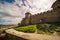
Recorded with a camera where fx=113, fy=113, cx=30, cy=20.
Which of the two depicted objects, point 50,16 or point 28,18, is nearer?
point 50,16

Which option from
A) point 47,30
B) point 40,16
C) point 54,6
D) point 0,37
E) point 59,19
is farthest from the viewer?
point 40,16

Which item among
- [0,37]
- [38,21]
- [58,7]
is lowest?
[0,37]

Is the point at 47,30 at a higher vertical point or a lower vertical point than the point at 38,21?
lower

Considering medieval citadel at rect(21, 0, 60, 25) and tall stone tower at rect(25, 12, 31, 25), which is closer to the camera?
medieval citadel at rect(21, 0, 60, 25)

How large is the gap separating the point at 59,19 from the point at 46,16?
4206 millimetres

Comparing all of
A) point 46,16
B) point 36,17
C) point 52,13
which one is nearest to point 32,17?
point 36,17

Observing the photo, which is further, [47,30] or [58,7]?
[58,7]

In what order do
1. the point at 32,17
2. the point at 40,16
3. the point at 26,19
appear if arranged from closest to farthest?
the point at 40,16 → the point at 32,17 → the point at 26,19

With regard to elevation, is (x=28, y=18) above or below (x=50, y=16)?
above

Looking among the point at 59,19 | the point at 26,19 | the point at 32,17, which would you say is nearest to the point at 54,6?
the point at 59,19

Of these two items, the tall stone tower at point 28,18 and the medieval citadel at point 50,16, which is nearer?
the medieval citadel at point 50,16

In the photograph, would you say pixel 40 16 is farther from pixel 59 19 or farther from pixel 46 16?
pixel 59 19

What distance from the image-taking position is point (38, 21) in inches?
1275

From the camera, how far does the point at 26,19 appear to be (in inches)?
1476
